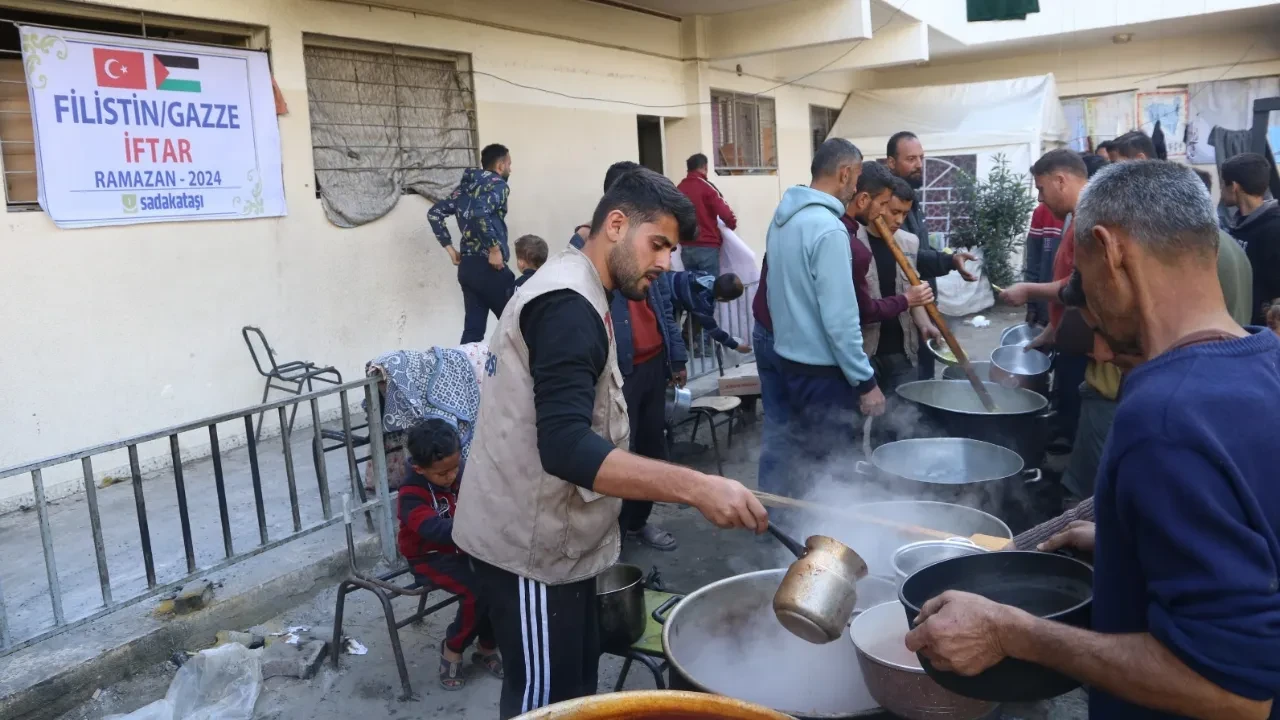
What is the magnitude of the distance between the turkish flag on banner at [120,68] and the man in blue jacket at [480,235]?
90.5 inches

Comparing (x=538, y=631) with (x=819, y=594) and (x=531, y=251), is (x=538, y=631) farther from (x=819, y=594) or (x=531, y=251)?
(x=531, y=251)

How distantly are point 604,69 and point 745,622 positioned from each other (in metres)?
8.54

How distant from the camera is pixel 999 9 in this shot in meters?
10.7

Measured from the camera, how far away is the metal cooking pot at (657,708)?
1.67 m

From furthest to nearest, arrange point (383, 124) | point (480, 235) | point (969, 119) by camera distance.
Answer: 1. point (969, 119)
2. point (383, 124)
3. point (480, 235)

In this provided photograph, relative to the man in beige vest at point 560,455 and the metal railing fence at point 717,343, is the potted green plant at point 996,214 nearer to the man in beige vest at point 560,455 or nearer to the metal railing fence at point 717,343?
the metal railing fence at point 717,343

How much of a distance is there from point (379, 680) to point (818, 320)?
2.51m

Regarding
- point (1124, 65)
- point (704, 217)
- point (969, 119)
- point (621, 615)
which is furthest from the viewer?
point (1124, 65)

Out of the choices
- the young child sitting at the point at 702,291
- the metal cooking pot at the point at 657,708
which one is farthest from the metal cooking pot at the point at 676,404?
the metal cooking pot at the point at 657,708

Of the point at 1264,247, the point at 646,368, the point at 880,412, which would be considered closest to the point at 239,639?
the point at 646,368

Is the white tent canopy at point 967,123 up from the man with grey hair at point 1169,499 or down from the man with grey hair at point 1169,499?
up

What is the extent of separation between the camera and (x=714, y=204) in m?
9.47

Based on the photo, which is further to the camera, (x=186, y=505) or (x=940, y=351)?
(x=940, y=351)

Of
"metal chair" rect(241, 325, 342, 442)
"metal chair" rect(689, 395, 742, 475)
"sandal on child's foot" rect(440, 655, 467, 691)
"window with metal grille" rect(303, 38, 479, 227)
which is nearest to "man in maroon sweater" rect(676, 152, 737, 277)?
"window with metal grille" rect(303, 38, 479, 227)
